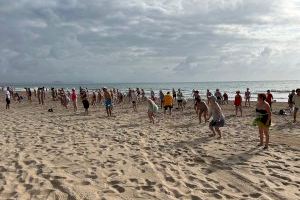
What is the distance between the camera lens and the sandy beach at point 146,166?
606 cm

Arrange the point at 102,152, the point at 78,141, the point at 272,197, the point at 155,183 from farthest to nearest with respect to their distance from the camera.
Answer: the point at 78,141 < the point at 102,152 < the point at 155,183 < the point at 272,197

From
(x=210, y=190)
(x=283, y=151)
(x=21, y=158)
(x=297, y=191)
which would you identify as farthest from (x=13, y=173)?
(x=283, y=151)

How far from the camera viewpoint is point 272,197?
5.87m

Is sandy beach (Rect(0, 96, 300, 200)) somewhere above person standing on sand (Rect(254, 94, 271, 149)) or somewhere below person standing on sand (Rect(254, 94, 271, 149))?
below

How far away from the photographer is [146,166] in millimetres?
7652

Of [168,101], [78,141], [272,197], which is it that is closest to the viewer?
[272,197]

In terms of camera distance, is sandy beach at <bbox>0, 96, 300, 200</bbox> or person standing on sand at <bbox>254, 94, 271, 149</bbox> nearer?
sandy beach at <bbox>0, 96, 300, 200</bbox>

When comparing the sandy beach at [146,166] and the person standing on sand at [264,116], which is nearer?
the sandy beach at [146,166]

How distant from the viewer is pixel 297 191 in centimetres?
614

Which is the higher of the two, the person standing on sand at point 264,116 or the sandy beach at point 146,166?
the person standing on sand at point 264,116

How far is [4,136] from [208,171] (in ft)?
22.2

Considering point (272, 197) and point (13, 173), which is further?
point (13, 173)

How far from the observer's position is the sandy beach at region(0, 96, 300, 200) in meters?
6.06

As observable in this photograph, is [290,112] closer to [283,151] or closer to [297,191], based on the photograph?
[283,151]
